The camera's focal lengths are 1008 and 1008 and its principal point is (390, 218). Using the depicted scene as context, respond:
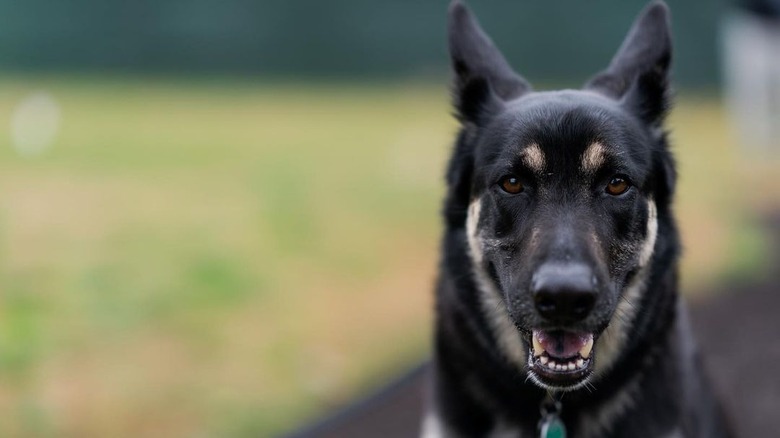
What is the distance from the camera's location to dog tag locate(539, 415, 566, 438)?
11.8ft

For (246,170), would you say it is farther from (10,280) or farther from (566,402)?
(566,402)

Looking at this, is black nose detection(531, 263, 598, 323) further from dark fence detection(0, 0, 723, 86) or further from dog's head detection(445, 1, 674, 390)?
dark fence detection(0, 0, 723, 86)

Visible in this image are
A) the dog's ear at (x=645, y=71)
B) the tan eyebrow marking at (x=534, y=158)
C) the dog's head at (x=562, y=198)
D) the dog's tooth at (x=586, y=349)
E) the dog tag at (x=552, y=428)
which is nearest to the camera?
the dog's head at (x=562, y=198)

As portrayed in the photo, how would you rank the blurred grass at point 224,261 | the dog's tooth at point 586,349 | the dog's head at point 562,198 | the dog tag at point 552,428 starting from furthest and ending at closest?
1. the blurred grass at point 224,261
2. the dog tag at point 552,428
3. the dog's tooth at point 586,349
4. the dog's head at point 562,198

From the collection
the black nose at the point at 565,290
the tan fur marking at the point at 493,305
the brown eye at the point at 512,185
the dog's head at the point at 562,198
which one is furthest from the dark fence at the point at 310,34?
the black nose at the point at 565,290

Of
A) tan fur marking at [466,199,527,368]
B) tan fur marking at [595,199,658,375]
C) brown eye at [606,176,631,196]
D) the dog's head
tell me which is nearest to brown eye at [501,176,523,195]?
the dog's head

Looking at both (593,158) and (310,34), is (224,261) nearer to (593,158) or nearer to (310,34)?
(593,158)

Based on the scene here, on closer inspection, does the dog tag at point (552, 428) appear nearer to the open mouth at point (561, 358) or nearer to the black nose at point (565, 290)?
the open mouth at point (561, 358)

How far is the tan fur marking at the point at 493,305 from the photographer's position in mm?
3682

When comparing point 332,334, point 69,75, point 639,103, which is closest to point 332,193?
point 332,334

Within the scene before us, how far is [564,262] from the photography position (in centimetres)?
310

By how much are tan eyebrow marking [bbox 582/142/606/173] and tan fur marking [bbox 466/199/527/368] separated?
1.46ft

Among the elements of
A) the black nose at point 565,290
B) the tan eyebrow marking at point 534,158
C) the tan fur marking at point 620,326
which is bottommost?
the tan fur marking at point 620,326

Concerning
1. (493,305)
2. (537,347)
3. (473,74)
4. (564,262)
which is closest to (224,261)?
(473,74)
